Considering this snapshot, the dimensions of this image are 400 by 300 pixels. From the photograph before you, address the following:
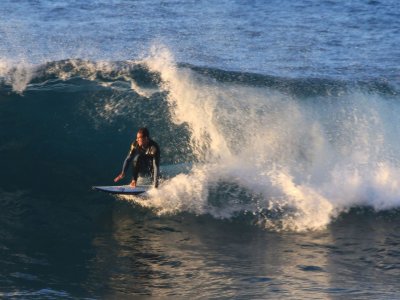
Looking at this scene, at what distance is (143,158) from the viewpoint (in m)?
11.7

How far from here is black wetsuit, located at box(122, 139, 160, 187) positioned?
11.5 m

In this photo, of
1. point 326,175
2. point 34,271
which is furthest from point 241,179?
point 34,271

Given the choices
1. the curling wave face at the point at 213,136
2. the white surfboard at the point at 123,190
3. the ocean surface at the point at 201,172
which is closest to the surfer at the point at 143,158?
the white surfboard at the point at 123,190

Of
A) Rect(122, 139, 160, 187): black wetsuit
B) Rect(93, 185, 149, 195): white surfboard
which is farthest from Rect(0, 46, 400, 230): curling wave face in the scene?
Rect(122, 139, 160, 187): black wetsuit

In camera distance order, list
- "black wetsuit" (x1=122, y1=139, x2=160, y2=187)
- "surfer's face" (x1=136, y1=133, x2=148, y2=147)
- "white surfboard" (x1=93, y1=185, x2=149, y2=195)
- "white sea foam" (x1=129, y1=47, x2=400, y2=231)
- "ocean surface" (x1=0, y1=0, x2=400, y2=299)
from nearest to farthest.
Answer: "ocean surface" (x1=0, y1=0, x2=400, y2=299) < "surfer's face" (x1=136, y1=133, x2=148, y2=147) < "black wetsuit" (x1=122, y1=139, x2=160, y2=187) < "white surfboard" (x1=93, y1=185, x2=149, y2=195) < "white sea foam" (x1=129, y1=47, x2=400, y2=231)

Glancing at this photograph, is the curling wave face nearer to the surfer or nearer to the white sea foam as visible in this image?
the white sea foam

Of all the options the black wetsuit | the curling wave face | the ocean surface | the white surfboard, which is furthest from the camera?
the curling wave face

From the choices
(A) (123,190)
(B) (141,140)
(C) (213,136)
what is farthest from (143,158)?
(C) (213,136)

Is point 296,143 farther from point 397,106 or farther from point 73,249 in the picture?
point 73,249

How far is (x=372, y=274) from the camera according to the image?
32.9ft

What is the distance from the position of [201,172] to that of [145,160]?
1400 mm

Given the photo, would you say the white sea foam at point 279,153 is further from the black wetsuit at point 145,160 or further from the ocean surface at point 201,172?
the black wetsuit at point 145,160

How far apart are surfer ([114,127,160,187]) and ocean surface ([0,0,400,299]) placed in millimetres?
390

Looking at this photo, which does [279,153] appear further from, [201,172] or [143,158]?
[143,158]
